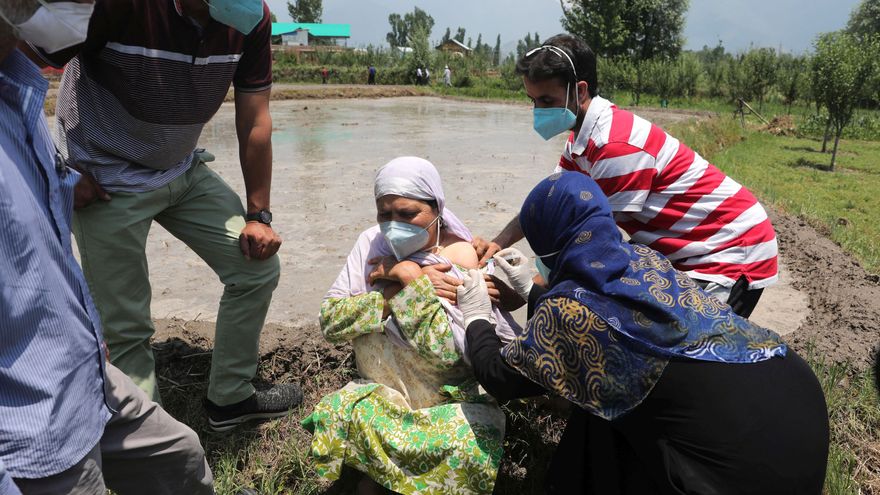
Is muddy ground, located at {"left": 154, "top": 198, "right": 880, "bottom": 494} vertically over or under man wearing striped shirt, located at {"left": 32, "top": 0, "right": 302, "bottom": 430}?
under

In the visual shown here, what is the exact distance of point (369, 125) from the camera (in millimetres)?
17359

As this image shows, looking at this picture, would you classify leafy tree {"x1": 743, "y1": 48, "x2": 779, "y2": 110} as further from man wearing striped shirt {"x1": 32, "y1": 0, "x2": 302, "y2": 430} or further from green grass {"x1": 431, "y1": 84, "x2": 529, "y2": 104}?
man wearing striped shirt {"x1": 32, "y1": 0, "x2": 302, "y2": 430}

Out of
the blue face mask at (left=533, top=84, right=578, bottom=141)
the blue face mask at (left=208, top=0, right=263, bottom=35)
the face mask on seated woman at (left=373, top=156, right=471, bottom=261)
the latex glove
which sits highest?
the blue face mask at (left=208, top=0, right=263, bottom=35)

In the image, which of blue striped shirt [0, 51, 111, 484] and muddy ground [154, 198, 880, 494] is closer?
blue striped shirt [0, 51, 111, 484]

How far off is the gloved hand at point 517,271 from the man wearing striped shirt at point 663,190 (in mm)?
324

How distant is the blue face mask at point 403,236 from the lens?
266 cm

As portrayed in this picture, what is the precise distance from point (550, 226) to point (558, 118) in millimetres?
1000

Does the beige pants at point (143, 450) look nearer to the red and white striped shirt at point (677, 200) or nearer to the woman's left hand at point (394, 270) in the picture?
the woman's left hand at point (394, 270)

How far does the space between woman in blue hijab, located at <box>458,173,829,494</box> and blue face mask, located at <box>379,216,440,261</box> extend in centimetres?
77

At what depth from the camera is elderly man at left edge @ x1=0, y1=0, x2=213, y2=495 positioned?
1358mm

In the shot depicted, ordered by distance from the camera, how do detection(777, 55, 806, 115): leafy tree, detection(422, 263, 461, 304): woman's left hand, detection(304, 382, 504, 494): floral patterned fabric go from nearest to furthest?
detection(304, 382, 504, 494): floral patterned fabric, detection(422, 263, 461, 304): woman's left hand, detection(777, 55, 806, 115): leafy tree

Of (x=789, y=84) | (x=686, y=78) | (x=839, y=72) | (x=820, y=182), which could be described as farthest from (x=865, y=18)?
(x=820, y=182)

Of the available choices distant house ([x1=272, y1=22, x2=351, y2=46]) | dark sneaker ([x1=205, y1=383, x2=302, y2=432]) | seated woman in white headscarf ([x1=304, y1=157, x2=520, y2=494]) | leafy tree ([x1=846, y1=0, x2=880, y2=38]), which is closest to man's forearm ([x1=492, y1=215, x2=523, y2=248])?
seated woman in white headscarf ([x1=304, y1=157, x2=520, y2=494])

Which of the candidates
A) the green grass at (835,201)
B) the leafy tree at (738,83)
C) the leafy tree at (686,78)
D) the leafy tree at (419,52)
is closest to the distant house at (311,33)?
the leafy tree at (419,52)
